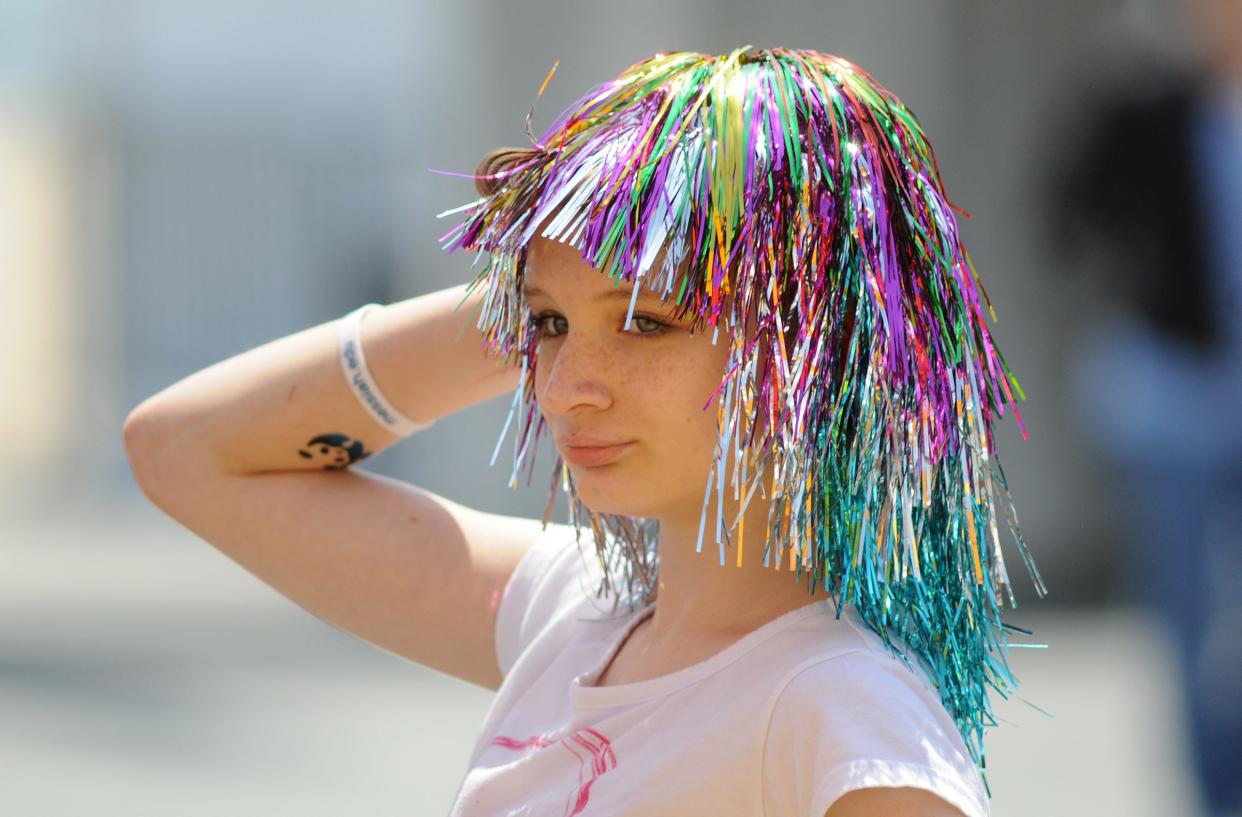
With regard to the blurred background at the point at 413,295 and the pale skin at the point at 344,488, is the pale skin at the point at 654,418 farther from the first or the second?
the blurred background at the point at 413,295

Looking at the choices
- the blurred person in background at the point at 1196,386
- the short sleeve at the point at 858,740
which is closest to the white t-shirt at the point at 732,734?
the short sleeve at the point at 858,740

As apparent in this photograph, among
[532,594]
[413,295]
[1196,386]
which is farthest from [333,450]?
[413,295]

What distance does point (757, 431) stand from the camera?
122 centimetres

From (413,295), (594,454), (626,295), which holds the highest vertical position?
(626,295)

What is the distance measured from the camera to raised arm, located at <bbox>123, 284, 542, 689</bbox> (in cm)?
169

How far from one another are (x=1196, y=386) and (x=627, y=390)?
2.04 m

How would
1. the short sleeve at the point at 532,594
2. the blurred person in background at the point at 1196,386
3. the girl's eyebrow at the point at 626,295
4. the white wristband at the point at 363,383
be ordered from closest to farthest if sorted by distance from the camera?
the girl's eyebrow at the point at 626,295, the short sleeve at the point at 532,594, the white wristband at the point at 363,383, the blurred person in background at the point at 1196,386

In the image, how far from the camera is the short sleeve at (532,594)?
1621mm

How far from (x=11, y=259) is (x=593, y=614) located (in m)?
11.4

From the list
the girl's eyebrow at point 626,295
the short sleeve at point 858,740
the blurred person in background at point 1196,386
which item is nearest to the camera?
the short sleeve at point 858,740

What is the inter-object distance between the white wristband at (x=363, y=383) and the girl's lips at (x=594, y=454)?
1.50 feet

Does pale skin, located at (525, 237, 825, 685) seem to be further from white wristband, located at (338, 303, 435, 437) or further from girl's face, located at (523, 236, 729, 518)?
white wristband, located at (338, 303, 435, 437)

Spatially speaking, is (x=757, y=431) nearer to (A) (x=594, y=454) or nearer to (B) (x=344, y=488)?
(A) (x=594, y=454)

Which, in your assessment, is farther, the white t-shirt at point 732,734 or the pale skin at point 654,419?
the pale skin at point 654,419
